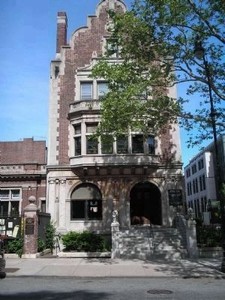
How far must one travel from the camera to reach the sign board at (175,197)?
26.4 metres

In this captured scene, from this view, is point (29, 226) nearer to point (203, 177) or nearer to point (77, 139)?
point (77, 139)

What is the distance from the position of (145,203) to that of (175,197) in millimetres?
2697

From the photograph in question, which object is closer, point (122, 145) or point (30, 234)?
point (30, 234)

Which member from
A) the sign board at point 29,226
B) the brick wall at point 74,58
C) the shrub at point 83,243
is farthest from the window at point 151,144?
the sign board at point 29,226

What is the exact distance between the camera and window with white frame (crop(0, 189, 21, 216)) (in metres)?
30.7

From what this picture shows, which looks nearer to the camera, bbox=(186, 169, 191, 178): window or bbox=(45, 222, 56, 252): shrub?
bbox=(45, 222, 56, 252): shrub


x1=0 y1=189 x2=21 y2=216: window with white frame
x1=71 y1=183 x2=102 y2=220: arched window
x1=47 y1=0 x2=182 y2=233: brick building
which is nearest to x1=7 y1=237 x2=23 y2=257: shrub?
→ x1=47 y1=0 x2=182 y2=233: brick building

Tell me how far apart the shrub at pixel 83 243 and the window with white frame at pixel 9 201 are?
10028 millimetres

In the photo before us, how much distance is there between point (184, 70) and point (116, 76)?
336cm

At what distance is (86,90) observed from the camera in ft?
94.1

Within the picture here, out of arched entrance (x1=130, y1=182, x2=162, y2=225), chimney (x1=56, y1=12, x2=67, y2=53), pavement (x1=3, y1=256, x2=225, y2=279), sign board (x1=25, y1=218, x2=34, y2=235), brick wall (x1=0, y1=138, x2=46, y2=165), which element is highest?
chimney (x1=56, y1=12, x2=67, y2=53)

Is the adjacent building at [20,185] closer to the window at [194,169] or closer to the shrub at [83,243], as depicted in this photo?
the shrub at [83,243]

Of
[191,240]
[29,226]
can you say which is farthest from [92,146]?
[191,240]

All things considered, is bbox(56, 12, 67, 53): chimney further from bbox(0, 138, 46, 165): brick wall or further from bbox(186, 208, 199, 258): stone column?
bbox(186, 208, 199, 258): stone column
